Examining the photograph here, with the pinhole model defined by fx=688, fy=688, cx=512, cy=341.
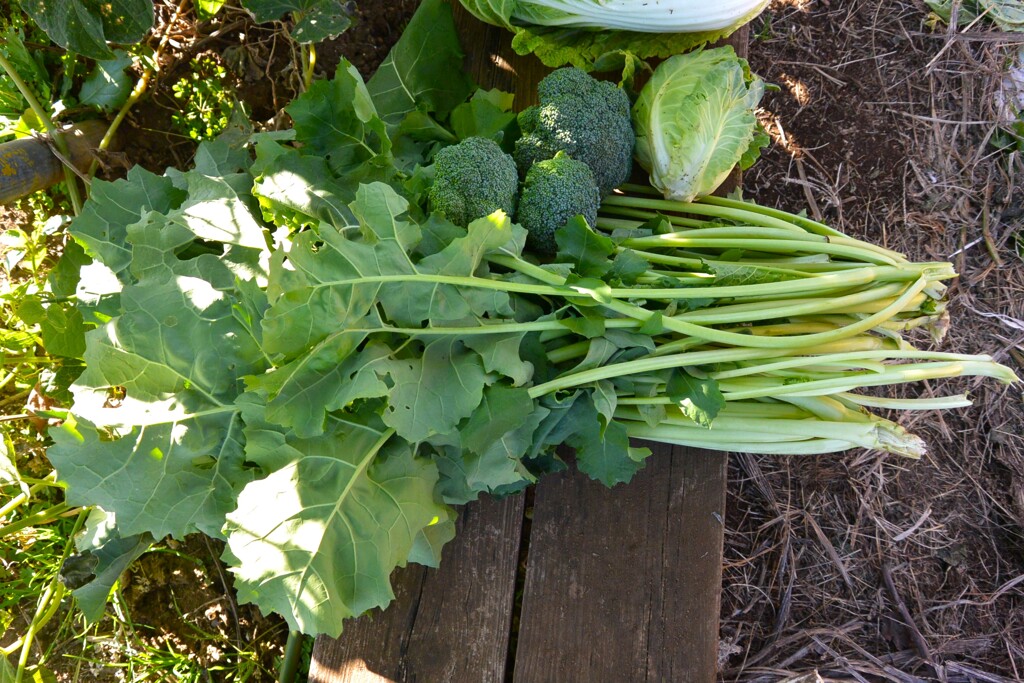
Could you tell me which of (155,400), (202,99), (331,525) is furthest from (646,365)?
(202,99)

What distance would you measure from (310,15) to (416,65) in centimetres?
31

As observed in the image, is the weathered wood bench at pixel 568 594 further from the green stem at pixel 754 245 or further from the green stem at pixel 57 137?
the green stem at pixel 57 137

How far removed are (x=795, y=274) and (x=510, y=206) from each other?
65 centimetres

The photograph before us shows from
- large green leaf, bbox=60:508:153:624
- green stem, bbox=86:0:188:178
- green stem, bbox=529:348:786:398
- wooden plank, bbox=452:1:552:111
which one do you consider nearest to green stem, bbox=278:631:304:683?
large green leaf, bbox=60:508:153:624

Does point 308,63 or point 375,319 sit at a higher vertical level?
point 308,63

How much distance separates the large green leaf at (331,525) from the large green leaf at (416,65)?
2.70ft

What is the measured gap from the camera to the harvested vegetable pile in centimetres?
125

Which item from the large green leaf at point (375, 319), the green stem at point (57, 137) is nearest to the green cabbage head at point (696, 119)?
the large green leaf at point (375, 319)

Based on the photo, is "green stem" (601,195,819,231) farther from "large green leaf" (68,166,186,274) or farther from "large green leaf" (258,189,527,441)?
"large green leaf" (68,166,186,274)

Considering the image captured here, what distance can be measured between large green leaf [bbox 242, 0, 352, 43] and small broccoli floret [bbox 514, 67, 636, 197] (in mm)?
546

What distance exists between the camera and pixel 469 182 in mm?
1439

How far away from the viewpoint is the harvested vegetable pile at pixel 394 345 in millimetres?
1250

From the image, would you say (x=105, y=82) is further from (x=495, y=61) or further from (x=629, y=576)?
(x=629, y=576)


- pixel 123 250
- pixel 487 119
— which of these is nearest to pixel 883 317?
pixel 487 119
